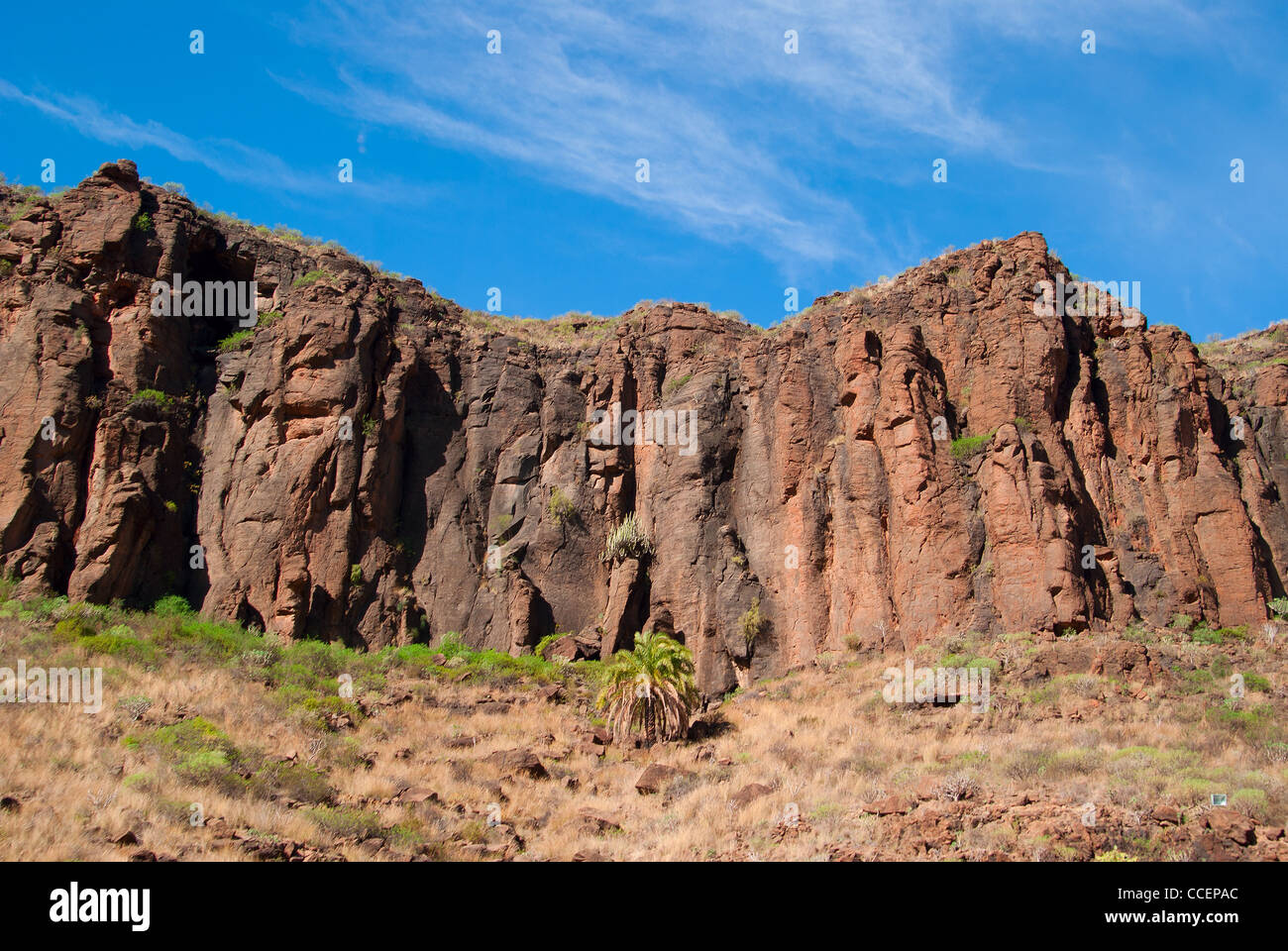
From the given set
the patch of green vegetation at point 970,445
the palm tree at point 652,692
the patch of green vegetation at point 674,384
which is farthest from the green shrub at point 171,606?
Answer: the patch of green vegetation at point 970,445

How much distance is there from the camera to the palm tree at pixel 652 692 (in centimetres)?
2847

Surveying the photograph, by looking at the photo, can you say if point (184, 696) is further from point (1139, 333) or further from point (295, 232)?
point (1139, 333)

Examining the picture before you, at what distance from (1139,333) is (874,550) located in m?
14.6

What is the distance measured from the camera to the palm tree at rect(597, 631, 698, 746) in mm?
28469

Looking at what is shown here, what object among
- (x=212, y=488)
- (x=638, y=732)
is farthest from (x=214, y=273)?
(x=638, y=732)

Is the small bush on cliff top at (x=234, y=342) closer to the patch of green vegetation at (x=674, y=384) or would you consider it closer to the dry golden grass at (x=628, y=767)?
the dry golden grass at (x=628, y=767)

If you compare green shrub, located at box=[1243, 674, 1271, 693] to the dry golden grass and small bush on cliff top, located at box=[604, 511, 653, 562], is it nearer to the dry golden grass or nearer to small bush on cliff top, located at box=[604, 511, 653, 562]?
the dry golden grass

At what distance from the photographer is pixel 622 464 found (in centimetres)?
4100

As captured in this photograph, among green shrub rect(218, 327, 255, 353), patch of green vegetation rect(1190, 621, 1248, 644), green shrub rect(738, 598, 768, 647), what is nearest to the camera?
patch of green vegetation rect(1190, 621, 1248, 644)

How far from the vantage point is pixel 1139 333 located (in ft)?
122

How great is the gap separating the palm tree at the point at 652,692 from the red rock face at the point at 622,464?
5.41m

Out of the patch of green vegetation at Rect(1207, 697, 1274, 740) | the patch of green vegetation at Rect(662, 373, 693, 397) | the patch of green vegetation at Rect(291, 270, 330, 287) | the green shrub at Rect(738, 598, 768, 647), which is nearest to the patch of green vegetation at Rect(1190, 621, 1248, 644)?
the patch of green vegetation at Rect(1207, 697, 1274, 740)

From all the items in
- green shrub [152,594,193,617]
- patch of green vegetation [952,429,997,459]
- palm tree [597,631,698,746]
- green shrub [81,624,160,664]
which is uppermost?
patch of green vegetation [952,429,997,459]

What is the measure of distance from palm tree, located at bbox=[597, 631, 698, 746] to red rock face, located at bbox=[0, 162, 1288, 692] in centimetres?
541
